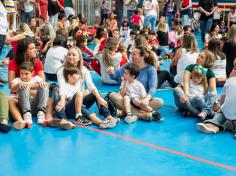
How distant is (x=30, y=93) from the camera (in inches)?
225

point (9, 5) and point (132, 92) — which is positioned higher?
point (9, 5)

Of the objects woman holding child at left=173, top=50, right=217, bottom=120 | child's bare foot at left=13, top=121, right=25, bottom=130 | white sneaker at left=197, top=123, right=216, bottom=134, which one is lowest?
white sneaker at left=197, top=123, right=216, bottom=134

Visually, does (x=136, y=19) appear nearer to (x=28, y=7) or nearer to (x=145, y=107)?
(x=28, y=7)

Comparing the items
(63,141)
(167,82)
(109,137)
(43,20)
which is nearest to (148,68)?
(109,137)

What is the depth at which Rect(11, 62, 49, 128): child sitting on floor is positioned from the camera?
18.0ft

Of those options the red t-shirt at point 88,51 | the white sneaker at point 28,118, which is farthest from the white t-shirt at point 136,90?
the red t-shirt at point 88,51

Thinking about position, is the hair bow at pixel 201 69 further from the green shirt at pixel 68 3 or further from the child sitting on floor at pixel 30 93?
the green shirt at pixel 68 3

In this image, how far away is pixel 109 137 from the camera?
5168 millimetres

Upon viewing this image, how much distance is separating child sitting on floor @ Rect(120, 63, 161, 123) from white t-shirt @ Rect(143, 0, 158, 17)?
32.2ft

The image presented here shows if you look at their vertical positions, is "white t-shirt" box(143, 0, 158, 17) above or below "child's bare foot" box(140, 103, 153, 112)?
above

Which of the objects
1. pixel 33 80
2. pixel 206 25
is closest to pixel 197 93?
pixel 33 80

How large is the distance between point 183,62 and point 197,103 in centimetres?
154

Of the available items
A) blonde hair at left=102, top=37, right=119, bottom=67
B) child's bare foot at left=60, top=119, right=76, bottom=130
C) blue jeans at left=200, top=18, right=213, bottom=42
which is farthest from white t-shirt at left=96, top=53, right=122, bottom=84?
blue jeans at left=200, top=18, right=213, bottom=42

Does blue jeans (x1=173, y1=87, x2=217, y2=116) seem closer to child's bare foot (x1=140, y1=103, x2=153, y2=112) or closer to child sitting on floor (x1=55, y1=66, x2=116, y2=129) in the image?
child's bare foot (x1=140, y1=103, x2=153, y2=112)
